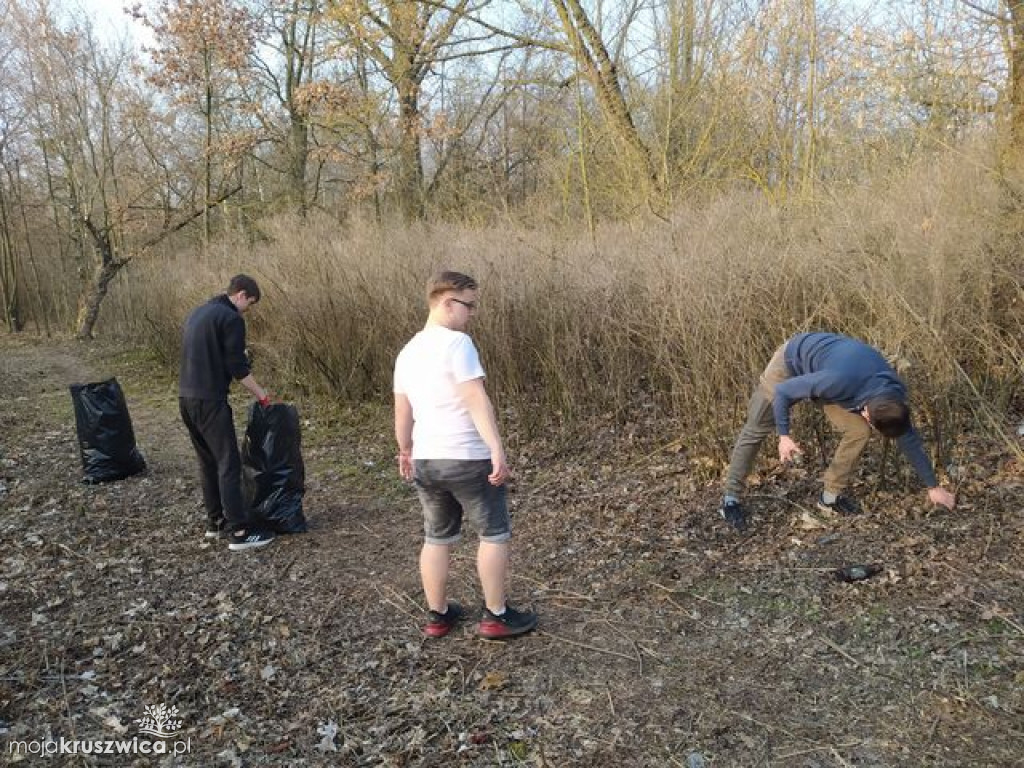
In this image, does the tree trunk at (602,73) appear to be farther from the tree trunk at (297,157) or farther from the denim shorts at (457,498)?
the tree trunk at (297,157)

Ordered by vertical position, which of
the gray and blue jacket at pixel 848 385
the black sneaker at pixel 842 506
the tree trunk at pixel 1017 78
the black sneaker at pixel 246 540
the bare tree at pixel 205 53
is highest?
the bare tree at pixel 205 53

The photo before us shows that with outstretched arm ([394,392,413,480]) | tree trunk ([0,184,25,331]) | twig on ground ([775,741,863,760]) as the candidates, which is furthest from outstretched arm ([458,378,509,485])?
tree trunk ([0,184,25,331])

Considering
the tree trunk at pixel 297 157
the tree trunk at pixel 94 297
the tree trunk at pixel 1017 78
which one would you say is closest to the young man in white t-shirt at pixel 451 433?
the tree trunk at pixel 1017 78

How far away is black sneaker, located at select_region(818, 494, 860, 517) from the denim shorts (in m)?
2.19

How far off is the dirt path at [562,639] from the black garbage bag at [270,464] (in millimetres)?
241

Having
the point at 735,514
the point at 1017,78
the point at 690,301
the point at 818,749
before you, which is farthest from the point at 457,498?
the point at 1017,78

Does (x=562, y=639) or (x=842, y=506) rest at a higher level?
(x=842, y=506)

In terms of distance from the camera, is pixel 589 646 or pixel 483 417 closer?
pixel 483 417

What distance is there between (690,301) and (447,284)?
264 cm

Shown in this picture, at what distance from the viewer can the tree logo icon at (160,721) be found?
2740 mm

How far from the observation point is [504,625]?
3215mm

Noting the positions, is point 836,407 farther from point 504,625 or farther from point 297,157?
point 297,157

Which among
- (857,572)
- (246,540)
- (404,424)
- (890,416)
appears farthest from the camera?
(246,540)

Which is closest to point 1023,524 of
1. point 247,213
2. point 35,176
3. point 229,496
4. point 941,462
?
point 941,462
